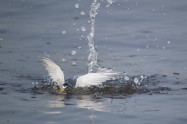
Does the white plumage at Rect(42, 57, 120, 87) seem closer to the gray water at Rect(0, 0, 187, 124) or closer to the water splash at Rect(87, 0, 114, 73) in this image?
the gray water at Rect(0, 0, 187, 124)

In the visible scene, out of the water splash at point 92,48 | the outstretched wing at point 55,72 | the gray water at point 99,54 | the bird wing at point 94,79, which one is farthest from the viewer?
the water splash at point 92,48

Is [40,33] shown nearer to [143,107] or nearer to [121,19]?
[121,19]

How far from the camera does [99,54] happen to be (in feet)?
40.5

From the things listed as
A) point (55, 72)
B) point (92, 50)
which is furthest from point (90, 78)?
point (92, 50)

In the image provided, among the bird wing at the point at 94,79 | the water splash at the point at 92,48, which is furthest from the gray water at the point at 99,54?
the bird wing at the point at 94,79

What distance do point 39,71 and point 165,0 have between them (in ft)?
19.5

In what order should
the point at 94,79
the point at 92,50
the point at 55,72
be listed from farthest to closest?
1. the point at 92,50
2. the point at 55,72
3. the point at 94,79

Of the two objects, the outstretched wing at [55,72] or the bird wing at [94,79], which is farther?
the outstretched wing at [55,72]

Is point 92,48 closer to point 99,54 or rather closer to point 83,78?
point 99,54

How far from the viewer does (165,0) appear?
53.2 ft

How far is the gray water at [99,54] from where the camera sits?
339 inches

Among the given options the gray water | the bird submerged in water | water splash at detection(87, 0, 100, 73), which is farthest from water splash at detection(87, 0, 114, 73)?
the bird submerged in water

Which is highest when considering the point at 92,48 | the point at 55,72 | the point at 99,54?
the point at 92,48

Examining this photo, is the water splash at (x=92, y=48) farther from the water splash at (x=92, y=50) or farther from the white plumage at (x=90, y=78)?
the white plumage at (x=90, y=78)
